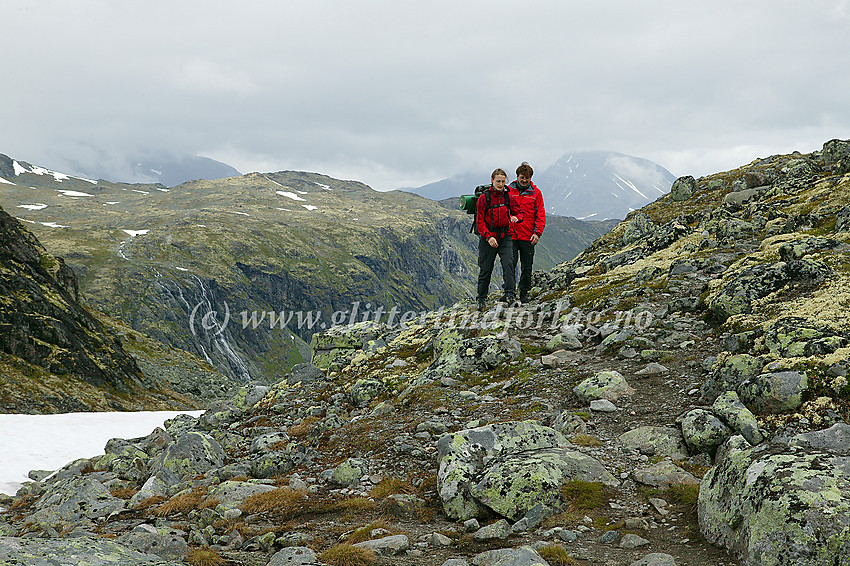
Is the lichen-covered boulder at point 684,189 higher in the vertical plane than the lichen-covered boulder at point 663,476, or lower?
higher

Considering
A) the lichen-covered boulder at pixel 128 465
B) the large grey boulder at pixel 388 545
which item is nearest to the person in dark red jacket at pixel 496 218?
the large grey boulder at pixel 388 545

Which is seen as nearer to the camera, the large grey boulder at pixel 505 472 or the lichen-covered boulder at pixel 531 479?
the lichen-covered boulder at pixel 531 479

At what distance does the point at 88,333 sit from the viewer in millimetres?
72812

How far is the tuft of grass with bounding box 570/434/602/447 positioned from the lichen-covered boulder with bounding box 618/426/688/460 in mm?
508

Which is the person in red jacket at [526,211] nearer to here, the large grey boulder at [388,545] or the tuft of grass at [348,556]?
the large grey boulder at [388,545]

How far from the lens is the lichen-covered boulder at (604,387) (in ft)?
42.2

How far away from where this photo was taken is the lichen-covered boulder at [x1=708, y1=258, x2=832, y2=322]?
15062mm

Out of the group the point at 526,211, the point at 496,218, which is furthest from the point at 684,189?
the point at 496,218

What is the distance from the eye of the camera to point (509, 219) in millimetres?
20094

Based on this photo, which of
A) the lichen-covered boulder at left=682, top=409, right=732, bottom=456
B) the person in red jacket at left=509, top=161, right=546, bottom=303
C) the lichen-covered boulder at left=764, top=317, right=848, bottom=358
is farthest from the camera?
the person in red jacket at left=509, top=161, right=546, bottom=303

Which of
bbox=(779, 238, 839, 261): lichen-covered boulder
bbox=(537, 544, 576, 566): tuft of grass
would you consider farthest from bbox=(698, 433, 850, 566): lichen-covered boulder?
bbox=(779, 238, 839, 261): lichen-covered boulder

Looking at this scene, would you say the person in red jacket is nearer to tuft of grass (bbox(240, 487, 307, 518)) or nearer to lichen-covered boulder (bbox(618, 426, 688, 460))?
lichen-covered boulder (bbox(618, 426, 688, 460))

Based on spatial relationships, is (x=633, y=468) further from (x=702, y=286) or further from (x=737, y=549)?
(x=702, y=286)

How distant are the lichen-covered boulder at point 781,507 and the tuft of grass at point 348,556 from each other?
15.4 feet
